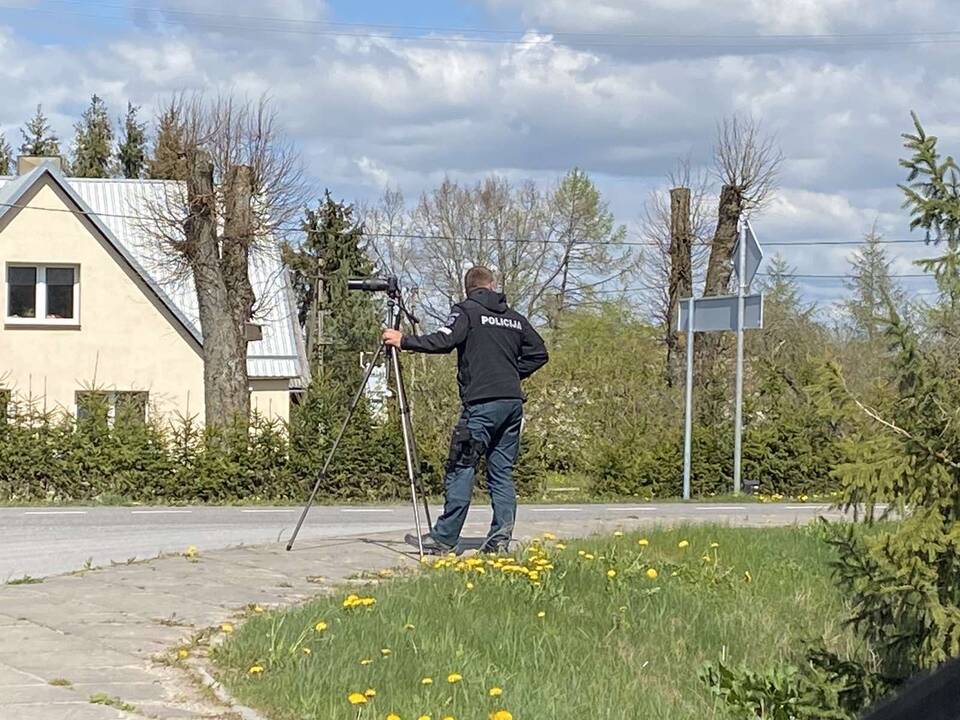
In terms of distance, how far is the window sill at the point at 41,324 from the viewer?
3403cm

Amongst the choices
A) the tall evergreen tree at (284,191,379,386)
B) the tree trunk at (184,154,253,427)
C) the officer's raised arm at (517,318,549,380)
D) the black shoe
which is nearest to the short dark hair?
the officer's raised arm at (517,318,549,380)

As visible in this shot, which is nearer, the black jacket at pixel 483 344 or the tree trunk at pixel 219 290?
the black jacket at pixel 483 344

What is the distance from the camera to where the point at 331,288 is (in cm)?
5059

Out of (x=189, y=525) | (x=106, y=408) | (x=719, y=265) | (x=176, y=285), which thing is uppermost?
(x=719, y=265)

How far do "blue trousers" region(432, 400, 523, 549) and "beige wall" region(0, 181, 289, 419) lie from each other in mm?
Answer: 24785

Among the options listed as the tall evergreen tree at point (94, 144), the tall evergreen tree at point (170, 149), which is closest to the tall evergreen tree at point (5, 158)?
the tall evergreen tree at point (94, 144)

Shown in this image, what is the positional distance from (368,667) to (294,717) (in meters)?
0.68

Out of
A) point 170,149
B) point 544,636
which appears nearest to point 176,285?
point 170,149

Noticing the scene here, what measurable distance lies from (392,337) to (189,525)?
22.2 feet

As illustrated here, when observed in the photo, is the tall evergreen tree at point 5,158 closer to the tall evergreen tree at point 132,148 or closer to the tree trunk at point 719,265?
the tall evergreen tree at point 132,148

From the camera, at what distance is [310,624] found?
6316 millimetres

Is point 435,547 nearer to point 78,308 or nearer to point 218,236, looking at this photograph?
point 218,236

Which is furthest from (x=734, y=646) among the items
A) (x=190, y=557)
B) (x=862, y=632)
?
(x=190, y=557)

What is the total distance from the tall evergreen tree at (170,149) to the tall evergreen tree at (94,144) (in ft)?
141
